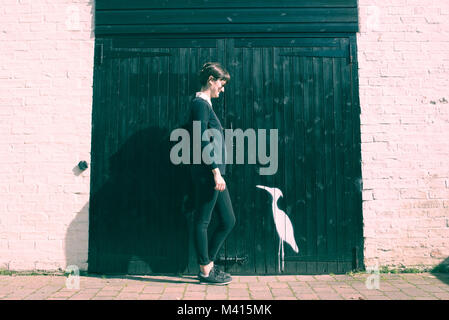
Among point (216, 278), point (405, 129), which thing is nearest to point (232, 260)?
point (216, 278)

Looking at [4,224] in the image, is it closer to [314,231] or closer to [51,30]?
[51,30]

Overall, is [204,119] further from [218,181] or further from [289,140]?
[289,140]

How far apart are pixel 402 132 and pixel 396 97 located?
1.28ft

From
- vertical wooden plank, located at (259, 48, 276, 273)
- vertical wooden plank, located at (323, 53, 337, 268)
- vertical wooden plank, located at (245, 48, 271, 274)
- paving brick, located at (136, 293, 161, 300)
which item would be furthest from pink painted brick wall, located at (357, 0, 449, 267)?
paving brick, located at (136, 293, 161, 300)

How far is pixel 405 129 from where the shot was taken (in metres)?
3.49

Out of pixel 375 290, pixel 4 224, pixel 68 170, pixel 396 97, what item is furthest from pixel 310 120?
pixel 4 224

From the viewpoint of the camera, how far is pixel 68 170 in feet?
11.4

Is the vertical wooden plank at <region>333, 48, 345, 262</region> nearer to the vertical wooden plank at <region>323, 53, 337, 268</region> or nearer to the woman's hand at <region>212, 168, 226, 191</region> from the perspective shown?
the vertical wooden plank at <region>323, 53, 337, 268</region>

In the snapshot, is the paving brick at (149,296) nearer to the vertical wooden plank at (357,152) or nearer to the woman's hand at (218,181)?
the woman's hand at (218,181)

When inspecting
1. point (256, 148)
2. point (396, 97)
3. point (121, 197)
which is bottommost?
point (121, 197)

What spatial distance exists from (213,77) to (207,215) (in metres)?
1.31

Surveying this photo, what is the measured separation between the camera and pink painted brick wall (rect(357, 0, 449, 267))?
341 centimetres

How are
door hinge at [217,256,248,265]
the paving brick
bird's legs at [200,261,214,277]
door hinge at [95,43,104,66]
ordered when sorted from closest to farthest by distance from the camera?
1. the paving brick
2. bird's legs at [200,261,214,277]
3. door hinge at [217,256,248,265]
4. door hinge at [95,43,104,66]

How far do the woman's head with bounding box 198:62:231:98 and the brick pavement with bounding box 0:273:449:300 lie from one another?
1.87 meters
